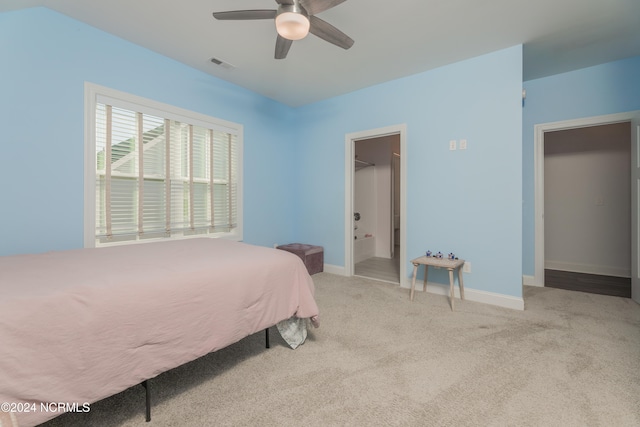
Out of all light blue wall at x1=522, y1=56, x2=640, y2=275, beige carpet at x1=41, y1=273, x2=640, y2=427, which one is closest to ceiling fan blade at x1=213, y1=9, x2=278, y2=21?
beige carpet at x1=41, y1=273, x2=640, y2=427

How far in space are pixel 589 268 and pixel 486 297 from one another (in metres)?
2.74

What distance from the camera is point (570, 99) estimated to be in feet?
10.5

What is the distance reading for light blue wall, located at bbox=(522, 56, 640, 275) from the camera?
9.62ft

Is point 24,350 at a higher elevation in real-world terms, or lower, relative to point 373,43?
lower

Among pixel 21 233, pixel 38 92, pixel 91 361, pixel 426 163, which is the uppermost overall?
pixel 38 92

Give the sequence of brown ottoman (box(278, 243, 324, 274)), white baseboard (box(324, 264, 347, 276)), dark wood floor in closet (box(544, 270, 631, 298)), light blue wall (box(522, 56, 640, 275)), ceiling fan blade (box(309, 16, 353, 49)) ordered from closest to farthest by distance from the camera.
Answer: ceiling fan blade (box(309, 16, 353, 49))
light blue wall (box(522, 56, 640, 275))
dark wood floor in closet (box(544, 270, 631, 298))
brown ottoman (box(278, 243, 324, 274))
white baseboard (box(324, 264, 347, 276))

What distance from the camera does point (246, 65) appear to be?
3.09m

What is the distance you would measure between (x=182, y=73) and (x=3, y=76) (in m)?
1.44

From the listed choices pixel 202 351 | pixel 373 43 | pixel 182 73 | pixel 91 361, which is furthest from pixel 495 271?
pixel 182 73

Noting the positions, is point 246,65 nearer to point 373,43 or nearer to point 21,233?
point 373,43

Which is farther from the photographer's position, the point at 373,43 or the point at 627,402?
the point at 373,43

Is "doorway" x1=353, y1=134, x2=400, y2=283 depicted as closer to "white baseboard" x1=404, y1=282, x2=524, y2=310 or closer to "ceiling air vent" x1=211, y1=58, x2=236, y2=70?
"white baseboard" x1=404, y1=282, x2=524, y2=310

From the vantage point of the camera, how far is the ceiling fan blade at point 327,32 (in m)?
1.90

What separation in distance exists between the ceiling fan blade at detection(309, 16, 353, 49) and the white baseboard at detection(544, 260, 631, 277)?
486 cm
